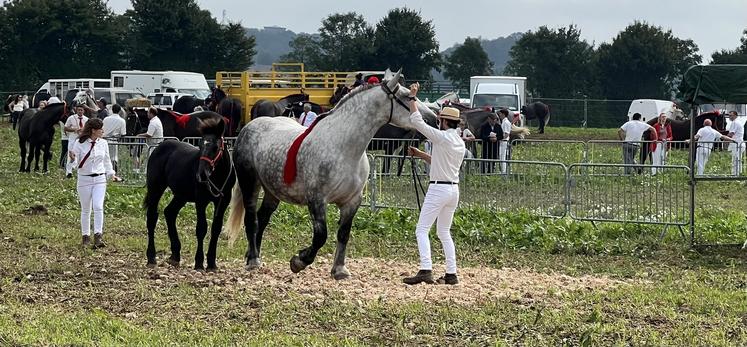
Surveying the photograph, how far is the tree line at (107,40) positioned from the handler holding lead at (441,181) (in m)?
63.4

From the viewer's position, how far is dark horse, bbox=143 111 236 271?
14352mm

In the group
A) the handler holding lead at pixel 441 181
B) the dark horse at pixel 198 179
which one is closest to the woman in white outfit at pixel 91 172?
the dark horse at pixel 198 179

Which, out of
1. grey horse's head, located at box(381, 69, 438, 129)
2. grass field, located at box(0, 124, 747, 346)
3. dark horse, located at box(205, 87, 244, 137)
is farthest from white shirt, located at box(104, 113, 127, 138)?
grey horse's head, located at box(381, 69, 438, 129)

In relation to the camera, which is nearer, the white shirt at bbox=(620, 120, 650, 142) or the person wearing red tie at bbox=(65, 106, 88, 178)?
the person wearing red tie at bbox=(65, 106, 88, 178)

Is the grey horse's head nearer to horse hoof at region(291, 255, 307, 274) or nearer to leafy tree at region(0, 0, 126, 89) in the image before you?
horse hoof at region(291, 255, 307, 274)

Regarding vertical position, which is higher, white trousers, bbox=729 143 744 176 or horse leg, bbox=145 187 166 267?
white trousers, bbox=729 143 744 176

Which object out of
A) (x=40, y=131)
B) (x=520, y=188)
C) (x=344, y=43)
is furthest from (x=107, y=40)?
(x=520, y=188)

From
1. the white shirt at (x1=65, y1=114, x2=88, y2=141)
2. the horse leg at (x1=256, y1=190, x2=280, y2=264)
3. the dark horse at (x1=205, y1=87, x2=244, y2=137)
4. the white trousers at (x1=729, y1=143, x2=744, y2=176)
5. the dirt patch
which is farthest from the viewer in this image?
the dark horse at (x1=205, y1=87, x2=244, y2=137)

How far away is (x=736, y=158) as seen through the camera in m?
22.7

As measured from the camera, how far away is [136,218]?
65.6ft

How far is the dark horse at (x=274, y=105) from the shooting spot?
116 feet

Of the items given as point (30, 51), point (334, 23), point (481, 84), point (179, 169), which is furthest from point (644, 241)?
point (334, 23)

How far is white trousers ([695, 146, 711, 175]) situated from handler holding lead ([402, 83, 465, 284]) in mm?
11264

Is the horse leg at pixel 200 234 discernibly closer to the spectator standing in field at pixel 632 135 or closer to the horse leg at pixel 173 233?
the horse leg at pixel 173 233
